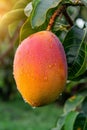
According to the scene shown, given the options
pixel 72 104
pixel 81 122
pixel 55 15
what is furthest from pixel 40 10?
pixel 72 104

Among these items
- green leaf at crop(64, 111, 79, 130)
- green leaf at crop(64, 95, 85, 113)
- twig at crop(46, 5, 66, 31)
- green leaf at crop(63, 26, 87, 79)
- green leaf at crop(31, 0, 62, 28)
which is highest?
green leaf at crop(31, 0, 62, 28)

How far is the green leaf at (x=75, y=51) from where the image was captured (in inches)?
46.6

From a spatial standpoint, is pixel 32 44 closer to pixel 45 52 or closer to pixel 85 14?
pixel 45 52

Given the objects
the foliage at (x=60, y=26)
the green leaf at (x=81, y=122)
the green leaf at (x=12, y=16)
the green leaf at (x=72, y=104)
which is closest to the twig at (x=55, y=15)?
the foliage at (x=60, y=26)

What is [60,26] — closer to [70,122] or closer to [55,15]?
[55,15]

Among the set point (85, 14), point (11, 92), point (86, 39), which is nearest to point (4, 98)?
point (11, 92)

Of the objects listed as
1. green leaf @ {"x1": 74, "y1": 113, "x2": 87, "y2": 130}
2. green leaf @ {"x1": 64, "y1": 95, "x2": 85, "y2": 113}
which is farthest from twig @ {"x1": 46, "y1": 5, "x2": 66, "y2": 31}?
green leaf @ {"x1": 64, "y1": 95, "x2": 85, "y2": 113}

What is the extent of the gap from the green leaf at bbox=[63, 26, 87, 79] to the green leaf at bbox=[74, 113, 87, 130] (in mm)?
344

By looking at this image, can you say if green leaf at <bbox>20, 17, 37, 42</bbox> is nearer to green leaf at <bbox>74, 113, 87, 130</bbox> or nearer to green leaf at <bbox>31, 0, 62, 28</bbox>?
green leaf at <bbox>31, 0, 62, 28</bbox>

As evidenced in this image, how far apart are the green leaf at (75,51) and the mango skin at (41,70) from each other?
16 cm

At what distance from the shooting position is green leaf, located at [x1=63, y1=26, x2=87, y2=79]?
1.18 meters

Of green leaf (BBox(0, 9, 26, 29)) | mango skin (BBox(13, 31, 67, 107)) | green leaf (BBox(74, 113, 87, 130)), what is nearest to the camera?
mango skin (BBox(13, 31, 67, 107))

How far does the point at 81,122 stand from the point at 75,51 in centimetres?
37

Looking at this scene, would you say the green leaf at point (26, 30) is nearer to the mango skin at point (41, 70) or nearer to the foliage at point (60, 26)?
the foliage at point (60, 26)
